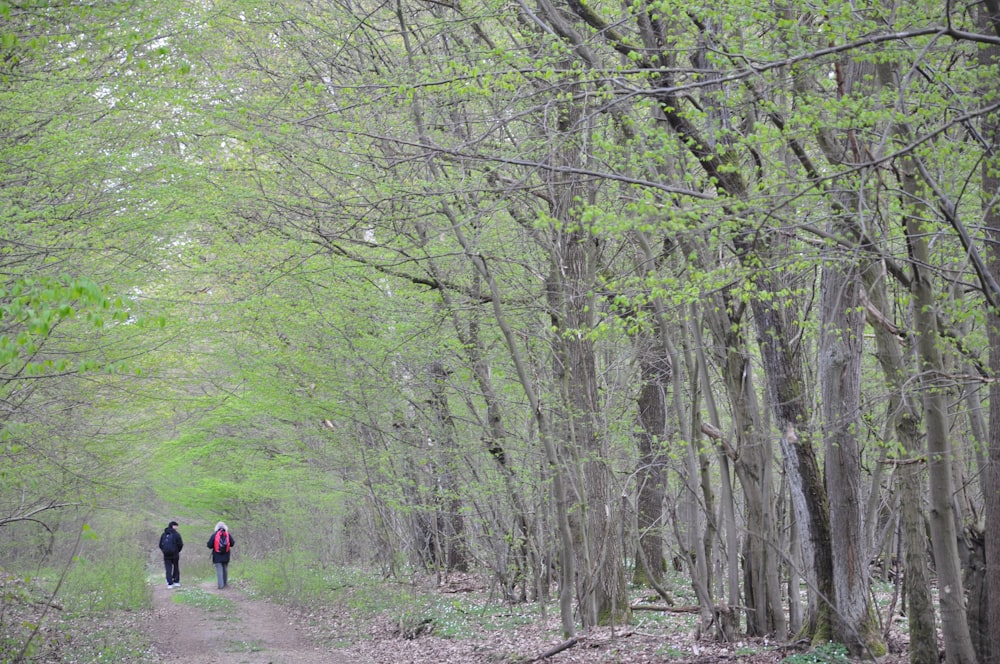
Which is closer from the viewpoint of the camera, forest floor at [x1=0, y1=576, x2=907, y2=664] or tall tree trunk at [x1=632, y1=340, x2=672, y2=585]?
forest floor at [x1=0, y1=576, x2=907, y2=664]

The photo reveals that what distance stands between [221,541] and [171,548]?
3.99 feet

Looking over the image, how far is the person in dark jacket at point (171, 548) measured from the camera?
2086 centimetres

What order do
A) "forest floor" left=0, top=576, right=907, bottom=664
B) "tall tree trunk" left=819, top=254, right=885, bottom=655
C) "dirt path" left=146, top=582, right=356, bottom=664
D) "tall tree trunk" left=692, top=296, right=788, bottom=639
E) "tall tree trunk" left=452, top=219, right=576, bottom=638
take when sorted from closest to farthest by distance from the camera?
"tall tree trunk" left=819, top=254, right=885, bottom=655 → "tall tree trunk" left=692, top=296, right=788, bottom=639 → "forest floor" left=0, top=576, right=907, bottom=664 → "tall tree trunk" left=452, top=219, right=576, bottom=638 → "dirt path" left=146, top=582, right=356, bottom=664

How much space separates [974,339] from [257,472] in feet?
51.8

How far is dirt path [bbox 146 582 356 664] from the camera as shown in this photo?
1098 centimetres

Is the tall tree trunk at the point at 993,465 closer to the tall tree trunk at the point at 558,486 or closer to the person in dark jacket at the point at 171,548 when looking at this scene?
the tall tree trunk at the point at 558,486

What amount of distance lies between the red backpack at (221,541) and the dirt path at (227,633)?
1826mm

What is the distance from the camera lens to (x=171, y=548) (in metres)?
21.1

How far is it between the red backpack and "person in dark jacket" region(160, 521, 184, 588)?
0.84m

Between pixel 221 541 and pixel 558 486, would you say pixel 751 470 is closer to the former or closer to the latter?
pixel 558 486

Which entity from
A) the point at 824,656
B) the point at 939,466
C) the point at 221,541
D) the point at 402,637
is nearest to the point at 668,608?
the point at 402,637

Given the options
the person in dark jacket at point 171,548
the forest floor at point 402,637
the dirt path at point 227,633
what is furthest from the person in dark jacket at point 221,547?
the forest floor at point 402,637

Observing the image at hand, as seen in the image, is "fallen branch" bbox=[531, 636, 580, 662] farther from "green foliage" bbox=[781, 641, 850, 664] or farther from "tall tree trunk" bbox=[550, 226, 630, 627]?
"green foliage" bbox=[781, 641, 850, 664]

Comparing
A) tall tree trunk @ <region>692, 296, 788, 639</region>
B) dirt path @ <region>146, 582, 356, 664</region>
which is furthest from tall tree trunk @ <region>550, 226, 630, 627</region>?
dirt path @ <region>146, 582, 356, 664</region>
